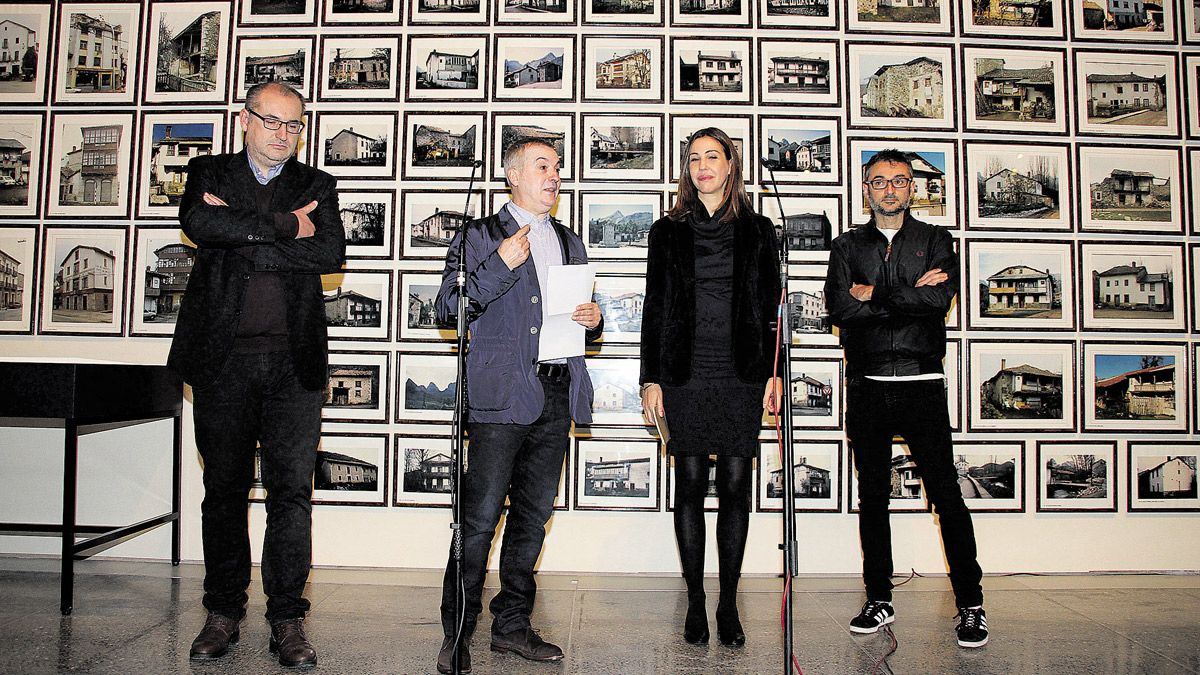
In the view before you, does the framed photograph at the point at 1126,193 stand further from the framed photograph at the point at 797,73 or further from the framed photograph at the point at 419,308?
the framed photograph at the point at 419,308

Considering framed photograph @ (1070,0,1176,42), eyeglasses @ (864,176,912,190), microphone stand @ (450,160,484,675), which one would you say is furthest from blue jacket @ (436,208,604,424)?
framed photograph @ (1070,0,1176,42)

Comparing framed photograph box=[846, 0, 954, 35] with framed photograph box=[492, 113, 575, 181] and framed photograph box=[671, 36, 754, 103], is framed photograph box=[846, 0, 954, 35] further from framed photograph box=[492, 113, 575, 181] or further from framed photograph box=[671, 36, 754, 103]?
framed photograph box=[492, 113, 575, 181]

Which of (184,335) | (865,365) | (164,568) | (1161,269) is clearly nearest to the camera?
(184,335)

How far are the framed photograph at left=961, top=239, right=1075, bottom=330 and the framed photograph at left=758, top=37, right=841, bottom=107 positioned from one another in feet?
4.07

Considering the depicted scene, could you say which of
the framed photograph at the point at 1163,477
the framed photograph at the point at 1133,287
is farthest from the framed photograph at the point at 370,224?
the framed photograph at the point at 1163,477

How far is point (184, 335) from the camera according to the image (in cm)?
282

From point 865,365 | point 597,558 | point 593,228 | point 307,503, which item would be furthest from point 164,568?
point 865,365

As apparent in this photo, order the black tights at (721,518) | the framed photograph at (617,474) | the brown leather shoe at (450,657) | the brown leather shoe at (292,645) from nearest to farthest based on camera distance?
1. the brown leather shoe at (450,657)
2. the brown leather shoe at (292,645)
3. the black tights at (721,518)
4. the framed photograph at (617,474)

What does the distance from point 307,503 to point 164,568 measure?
1963 mm

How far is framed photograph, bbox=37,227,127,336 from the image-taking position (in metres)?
4.52

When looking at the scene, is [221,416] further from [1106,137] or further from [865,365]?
[1106,137]

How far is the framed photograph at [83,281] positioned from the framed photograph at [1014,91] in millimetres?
5091

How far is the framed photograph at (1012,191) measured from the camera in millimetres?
4492

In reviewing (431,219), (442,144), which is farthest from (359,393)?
(442,144)
